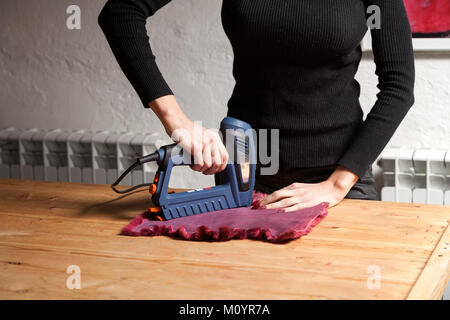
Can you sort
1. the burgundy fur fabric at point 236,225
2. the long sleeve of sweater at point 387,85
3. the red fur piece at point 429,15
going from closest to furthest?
the burgundy fur fabric at point 236,225
the long sleeve of sweater at point 387,85
the red fur piece at point 429,15

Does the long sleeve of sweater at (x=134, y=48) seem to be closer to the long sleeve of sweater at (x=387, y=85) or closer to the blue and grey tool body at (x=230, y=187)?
the blue and grey tool body at (x=230, y=187)

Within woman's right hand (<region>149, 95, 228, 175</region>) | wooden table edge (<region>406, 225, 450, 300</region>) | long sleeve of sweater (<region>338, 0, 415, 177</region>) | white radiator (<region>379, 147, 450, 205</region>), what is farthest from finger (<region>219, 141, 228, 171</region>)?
white radiator (<region>379, 147, 450, 205</region>)

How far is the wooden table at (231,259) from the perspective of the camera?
808 millimetres

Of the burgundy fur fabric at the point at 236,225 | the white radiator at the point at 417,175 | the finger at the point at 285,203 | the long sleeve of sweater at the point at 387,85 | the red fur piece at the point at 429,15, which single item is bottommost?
the white radiator at the point at 417,175

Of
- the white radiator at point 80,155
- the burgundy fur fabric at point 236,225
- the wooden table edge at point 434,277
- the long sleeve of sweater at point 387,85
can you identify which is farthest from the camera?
the white radiator at point 80,155

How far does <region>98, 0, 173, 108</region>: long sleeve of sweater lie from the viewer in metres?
1.20

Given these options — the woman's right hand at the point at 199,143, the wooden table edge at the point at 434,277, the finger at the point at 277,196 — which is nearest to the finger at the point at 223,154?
the woman's right hand at the point at 199,143

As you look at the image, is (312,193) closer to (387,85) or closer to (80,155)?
(387,85)

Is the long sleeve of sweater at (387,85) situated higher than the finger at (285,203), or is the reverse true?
the long sleeve of sweater at (387,85)

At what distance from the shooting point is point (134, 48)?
1.20 meters

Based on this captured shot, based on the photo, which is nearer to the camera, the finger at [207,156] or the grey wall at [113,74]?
the finger at [207,156]

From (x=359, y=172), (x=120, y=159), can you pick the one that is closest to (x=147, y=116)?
(x=120, y=159)
